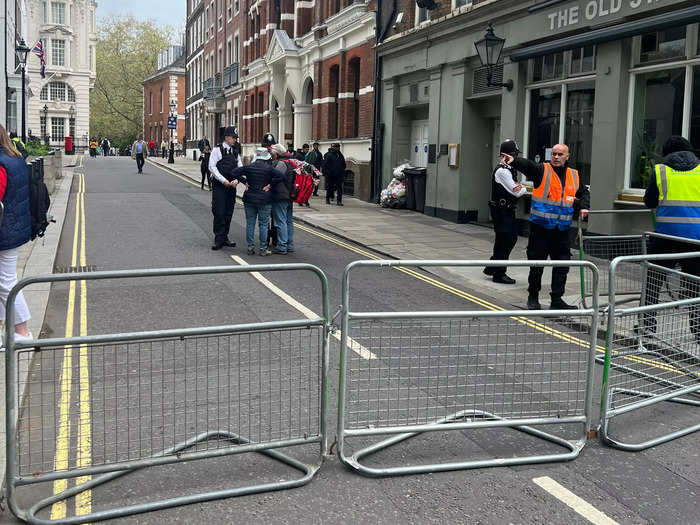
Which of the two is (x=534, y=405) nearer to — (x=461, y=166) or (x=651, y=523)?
(x=651, y=523)

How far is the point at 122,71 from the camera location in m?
87.4

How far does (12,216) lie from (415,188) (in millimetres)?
15718

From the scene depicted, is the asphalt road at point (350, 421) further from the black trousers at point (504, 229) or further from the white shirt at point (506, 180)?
the black trousers at point (504, 229)

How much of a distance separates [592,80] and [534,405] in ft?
34.7

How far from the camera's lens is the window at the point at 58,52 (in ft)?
269

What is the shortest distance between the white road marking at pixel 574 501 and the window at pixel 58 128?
86.9 m

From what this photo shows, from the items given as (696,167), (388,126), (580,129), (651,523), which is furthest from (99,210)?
(651,523)

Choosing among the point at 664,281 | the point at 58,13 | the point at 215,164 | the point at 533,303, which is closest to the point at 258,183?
the point at 215,164

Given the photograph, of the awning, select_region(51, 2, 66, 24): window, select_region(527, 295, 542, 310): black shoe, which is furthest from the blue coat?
select_region(51, 2, 66, 24): window

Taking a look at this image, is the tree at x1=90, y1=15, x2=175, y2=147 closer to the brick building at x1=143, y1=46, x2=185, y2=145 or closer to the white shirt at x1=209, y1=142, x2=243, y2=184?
the brick building at x1=143, y1=46, x2=185, y2=145

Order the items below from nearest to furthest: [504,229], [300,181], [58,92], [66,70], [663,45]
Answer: [504,229] → [663,45] → [300,181] → [66,70] → [58,92]

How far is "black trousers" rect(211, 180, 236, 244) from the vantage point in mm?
12984

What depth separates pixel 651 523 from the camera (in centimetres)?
385

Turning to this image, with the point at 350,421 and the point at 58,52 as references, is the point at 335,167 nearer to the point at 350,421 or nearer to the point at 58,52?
the point at 350,421
